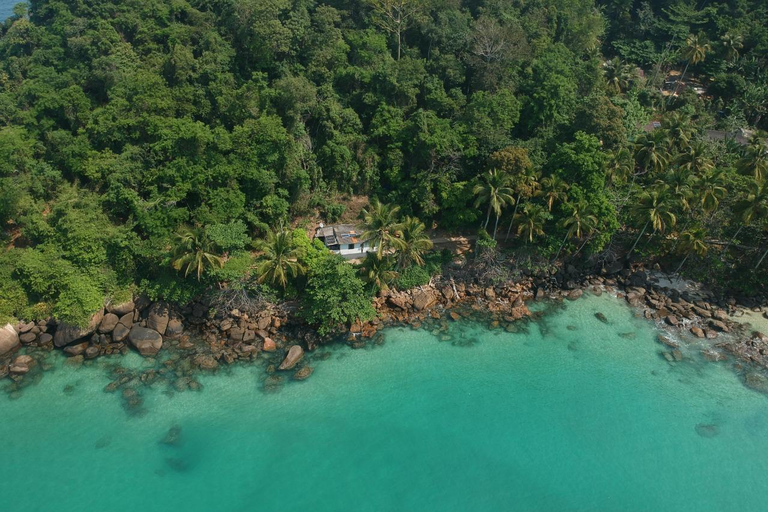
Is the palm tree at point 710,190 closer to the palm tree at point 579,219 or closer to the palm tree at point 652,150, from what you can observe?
the palm tree at point 652,150

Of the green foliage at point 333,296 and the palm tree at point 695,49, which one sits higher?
the palm tree at point 695,49

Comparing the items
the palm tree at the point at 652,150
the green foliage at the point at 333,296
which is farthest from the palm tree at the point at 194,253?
the palm tree at the point at 652,150

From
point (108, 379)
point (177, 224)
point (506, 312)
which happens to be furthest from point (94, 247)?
point (506, 312)

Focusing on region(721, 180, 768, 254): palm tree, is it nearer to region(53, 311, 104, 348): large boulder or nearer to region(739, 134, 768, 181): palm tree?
region(739, 134, 768, 181): palm tree

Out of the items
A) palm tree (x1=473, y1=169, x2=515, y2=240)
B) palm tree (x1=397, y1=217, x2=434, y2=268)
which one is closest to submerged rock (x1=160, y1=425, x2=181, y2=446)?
palm tree (x1=397, y1=217, x2=434, y2=268)

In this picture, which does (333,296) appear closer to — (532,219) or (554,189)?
(532,219)

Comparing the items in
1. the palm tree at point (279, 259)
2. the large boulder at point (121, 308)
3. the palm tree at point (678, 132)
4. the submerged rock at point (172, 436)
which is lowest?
the submerged rock at point (172, 436)
